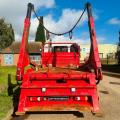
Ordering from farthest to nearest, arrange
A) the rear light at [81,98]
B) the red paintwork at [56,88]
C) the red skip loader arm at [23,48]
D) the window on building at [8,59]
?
1. the window on building at [8,59]
2. the red skip loader arm at [23,48]
3. the rear light at [81,98]
4. the red paintwork at [56,88]

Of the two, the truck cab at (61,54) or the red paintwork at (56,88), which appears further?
the truck cab at (61,54)

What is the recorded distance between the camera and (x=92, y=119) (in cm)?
1091

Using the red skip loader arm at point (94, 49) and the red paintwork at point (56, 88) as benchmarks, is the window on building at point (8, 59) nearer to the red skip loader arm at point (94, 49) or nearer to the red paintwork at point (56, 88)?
the red skip loader arm at point (94, 49)

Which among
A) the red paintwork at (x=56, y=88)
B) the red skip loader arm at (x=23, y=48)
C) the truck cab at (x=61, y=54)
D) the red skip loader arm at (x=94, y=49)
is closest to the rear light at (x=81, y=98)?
the red paintwork at (x=56, y=88)

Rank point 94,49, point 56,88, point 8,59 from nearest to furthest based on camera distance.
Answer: point 56,88
point 94,49
point 8,59

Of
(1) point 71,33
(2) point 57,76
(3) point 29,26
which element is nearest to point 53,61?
(1) point 71,33

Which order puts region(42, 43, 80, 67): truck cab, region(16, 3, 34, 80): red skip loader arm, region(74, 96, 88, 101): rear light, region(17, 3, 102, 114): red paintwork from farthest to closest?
region(42, 43, 80, 67): truck cab < region(16, 3, 34, 80): red skip loader arm < region(74, 96, 88, 101): rear light < region(17, 3, 102, 114): red paintwork

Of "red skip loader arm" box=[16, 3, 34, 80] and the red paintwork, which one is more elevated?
"red skip loader arm" box=[16, 3, 34, 80]

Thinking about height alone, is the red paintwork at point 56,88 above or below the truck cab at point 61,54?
below

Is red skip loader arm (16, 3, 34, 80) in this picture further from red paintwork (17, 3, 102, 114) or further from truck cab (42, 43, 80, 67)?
truck cab (42, 43, 80, 67)

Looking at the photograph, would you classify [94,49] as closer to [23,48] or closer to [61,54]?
[23,48]

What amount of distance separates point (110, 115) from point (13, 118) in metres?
2.93

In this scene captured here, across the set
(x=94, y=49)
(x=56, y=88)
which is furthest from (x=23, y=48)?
(x=94, y=49)

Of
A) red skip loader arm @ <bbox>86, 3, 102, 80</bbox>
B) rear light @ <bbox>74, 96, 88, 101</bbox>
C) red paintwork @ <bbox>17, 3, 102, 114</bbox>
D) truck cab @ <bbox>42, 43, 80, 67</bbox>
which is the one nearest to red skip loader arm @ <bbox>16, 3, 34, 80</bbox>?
red paintwork @ <bbox>17, 3, 102, 114</bbox>
